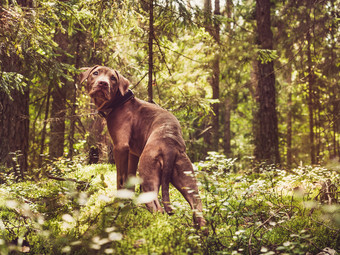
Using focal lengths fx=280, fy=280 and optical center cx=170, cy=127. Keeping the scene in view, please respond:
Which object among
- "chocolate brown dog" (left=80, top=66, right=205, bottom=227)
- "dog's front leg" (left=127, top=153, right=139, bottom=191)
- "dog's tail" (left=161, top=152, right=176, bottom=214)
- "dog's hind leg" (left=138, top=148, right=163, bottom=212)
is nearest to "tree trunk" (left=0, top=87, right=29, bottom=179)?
"dog's front leg" (left=127, top=153, right=139, bottom=191)

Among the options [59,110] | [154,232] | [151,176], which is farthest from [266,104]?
[154,232]

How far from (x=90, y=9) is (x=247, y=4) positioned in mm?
12472

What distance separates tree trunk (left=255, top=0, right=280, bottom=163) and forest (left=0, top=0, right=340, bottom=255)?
4 cm

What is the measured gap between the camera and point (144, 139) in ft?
14.4

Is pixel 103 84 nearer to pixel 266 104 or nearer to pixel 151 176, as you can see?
pixel 151 176

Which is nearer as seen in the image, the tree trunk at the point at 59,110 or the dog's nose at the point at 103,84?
the dog's nose at the point at 103,84

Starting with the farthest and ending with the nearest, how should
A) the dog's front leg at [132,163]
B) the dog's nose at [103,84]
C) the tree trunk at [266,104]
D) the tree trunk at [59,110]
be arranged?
the tree trunk at [59,110] < the tree trunk at [266,104] < the dog's front leg at [132,163] < the dog's nose at [103,84]

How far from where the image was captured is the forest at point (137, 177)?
299cm

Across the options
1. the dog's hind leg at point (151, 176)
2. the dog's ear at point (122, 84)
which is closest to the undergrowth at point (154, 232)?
the dog's hind leg at point (151, 176)

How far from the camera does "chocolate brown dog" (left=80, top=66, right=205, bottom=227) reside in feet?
12.4

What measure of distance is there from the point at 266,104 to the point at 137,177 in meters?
8.38

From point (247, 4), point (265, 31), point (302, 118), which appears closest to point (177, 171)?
point (265, 31)

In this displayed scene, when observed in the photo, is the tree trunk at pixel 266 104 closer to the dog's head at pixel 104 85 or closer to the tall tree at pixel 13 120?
the dog's head at pixel 104 85

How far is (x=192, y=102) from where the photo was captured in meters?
7.72
